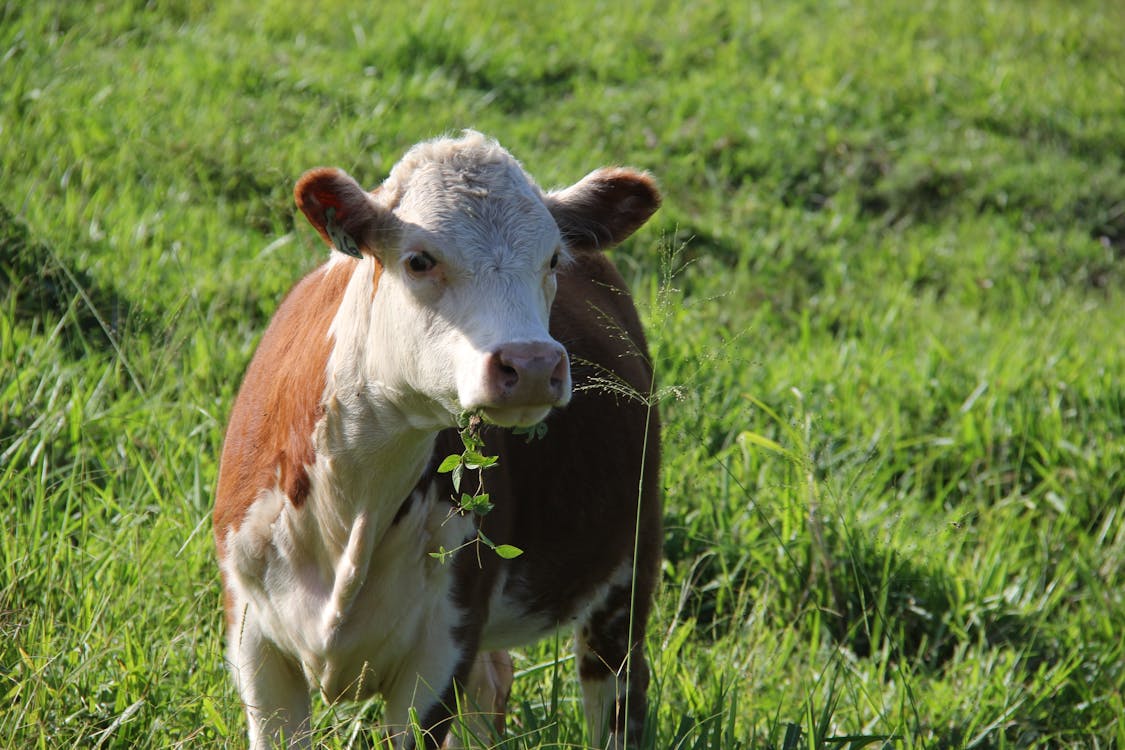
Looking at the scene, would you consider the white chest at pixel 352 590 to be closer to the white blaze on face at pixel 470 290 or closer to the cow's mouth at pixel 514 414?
the white blaze on face at pixel 470 290

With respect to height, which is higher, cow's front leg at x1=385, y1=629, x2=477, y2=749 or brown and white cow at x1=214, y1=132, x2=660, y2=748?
brown and white cow at x1=214, y1=132, x2=660, y2=748

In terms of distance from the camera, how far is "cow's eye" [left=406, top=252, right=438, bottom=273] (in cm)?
271

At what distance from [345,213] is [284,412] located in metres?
0.62

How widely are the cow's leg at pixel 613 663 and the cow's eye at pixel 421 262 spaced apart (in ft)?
5.44

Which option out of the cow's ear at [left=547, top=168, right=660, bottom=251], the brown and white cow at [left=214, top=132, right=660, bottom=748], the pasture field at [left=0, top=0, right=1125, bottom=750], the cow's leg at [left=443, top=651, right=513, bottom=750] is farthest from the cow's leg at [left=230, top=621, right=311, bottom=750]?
the cow's ear at [left=547, top=168, right=660, bottom=251]

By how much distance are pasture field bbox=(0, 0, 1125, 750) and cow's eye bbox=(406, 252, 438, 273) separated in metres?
0.62

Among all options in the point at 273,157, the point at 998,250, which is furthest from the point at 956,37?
the point at 273,157

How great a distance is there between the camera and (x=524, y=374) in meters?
2.43

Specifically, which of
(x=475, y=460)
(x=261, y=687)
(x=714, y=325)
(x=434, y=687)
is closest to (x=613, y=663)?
(x=434, y=687)

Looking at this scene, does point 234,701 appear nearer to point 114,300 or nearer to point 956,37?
point 114,300

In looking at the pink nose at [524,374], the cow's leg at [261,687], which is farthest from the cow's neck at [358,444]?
the pink nose at [524,374]

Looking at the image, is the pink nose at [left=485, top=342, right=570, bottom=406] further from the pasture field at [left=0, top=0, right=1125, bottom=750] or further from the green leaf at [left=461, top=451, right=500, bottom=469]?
the pasture field at [left=0, top=0, right=1125, bottom=750]

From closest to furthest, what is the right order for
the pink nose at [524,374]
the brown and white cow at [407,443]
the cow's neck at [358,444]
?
the pink nose at [524,374] → the brown and white cow at [407,443] → the cow's neck at [358,444]

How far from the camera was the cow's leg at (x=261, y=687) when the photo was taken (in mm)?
3184
